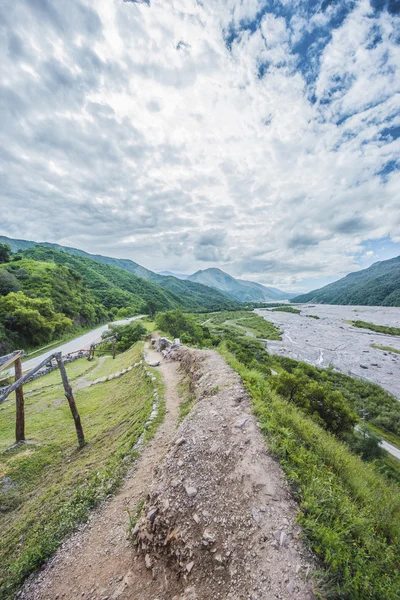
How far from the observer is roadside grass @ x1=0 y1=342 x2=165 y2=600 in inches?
234

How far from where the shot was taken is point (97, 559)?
518cm

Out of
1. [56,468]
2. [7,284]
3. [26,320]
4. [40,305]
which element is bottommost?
[56,468]

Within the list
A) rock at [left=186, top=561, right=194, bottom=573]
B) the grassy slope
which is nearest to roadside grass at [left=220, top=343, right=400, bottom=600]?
rock at [left=186, top=561, right=194, bottom=573]

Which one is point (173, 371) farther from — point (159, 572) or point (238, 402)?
point (159, 572)

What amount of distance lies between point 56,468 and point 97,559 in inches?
229

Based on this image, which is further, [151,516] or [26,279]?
[26,279]

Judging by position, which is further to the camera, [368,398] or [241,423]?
[368,398]

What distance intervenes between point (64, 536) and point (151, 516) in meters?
2.76

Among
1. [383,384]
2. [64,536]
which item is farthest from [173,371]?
[383,384]

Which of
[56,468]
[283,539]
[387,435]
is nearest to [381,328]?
[387,435]

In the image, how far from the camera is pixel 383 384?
139 feet

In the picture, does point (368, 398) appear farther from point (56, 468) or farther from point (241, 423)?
point (56, 468)

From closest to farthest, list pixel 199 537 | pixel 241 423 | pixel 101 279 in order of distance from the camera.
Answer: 1. pixel 199 537
2. pixel 241 423
3. pixel 101 279

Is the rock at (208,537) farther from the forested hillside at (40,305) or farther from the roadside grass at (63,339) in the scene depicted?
the forested hillside at (40,305)
